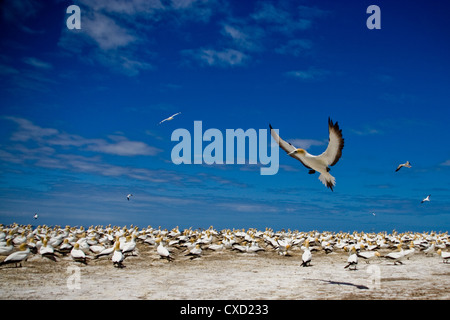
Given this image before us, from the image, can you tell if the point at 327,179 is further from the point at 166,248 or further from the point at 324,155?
the point at 166,248

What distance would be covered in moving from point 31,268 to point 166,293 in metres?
9.19

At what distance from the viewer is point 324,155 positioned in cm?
1097

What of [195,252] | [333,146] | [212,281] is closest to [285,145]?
[333,146]

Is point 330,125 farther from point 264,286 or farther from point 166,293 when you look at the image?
point 166,293

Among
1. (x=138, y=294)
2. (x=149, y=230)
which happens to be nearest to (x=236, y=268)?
(x=138, y=294)

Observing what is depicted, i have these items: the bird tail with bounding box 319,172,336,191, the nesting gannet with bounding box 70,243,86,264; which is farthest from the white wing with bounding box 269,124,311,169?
the nesting gannet with bounding box 70,243,86,264

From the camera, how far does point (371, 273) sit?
16.9 meters

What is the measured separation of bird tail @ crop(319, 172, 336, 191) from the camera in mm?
11820

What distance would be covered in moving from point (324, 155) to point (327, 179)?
4.38 feet

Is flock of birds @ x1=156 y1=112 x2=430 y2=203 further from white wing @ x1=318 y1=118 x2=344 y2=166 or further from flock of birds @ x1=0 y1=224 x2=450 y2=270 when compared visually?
flock of birds @ x1=0 y1=224 x2=450 y2=270

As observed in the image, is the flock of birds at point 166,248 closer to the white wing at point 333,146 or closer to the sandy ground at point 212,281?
the sandy ground at point 212,281

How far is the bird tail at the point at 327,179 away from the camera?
11.8 metres

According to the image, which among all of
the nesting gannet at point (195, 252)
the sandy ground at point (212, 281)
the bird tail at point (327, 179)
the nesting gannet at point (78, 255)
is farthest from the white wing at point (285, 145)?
the nesting gannet at point (78, 255)

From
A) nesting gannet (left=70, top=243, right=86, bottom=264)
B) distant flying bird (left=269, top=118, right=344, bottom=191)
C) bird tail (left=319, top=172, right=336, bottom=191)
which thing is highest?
distant flying bird (left=269, top=118, right=344, bottom=191)
